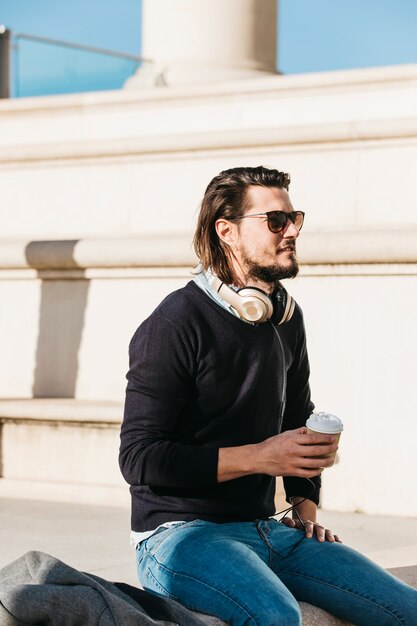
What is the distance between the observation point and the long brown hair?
4.11m

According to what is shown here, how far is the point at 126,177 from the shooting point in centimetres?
1038

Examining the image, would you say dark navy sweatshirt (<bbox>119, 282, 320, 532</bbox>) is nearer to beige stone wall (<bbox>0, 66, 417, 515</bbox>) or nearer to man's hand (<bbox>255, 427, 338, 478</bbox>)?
man's hand (<bbox>255, 427, 338, 478</bbox>)

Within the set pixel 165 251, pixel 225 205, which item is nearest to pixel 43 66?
pixel 165 251

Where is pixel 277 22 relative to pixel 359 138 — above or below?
above

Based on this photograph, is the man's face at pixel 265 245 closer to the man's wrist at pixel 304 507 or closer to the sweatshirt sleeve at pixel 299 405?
the sweatshirt sleeve at pixel 299 405

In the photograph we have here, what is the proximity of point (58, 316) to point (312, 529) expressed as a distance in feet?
17.6

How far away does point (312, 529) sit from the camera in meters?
4.05

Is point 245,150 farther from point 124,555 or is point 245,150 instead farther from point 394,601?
point 394,601

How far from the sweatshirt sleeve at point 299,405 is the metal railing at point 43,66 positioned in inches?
448

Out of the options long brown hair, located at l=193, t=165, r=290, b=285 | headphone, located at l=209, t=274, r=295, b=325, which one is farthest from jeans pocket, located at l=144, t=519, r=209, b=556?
long brown hair, located at l=193, t=165, r=290, b=285

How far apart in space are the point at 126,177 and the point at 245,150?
1.14 meters

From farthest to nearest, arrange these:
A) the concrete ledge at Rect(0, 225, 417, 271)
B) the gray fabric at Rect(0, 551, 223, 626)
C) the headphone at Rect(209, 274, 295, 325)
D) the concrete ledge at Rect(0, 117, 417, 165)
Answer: the concrete ledge at Rect(0, 117, 417, 165) < the concrete ledge at Rect(0, 225, 417, 271) < the headphone at Rect(209, 274, 295, 325) < the gray fabric at Rect(0, 551, 223, 626)

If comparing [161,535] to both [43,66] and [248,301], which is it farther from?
[43,66]

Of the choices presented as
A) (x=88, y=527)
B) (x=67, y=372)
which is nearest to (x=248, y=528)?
(x=88, y=527)
